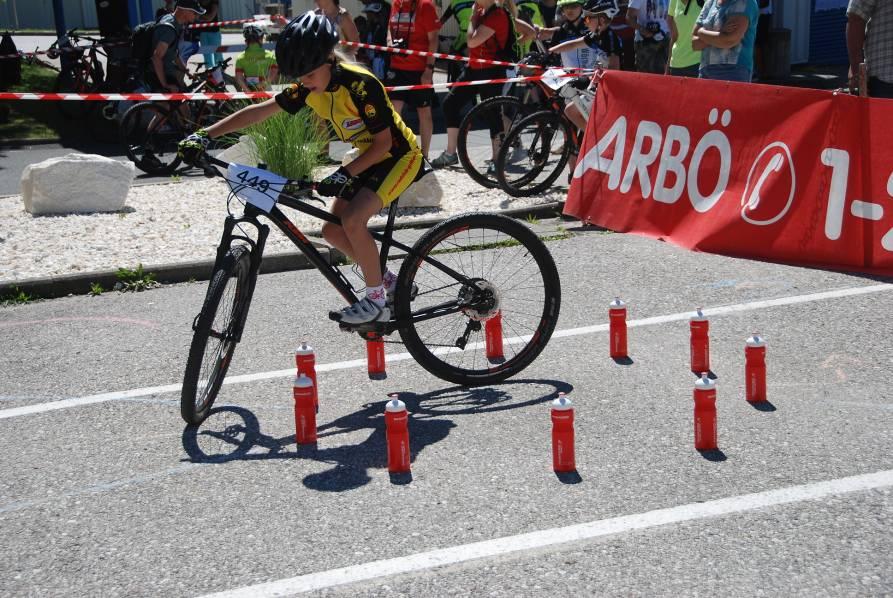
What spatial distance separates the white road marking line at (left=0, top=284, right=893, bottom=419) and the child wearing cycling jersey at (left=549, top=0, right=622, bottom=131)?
509 cm

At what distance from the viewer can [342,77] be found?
6.13 m

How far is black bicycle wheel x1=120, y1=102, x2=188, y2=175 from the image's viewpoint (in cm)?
1412

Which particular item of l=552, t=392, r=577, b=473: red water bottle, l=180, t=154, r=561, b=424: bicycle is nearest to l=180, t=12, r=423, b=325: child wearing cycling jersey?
l=180, t=154, r=561, b=424: bicycle

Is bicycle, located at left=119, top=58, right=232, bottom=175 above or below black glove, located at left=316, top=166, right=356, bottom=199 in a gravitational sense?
below

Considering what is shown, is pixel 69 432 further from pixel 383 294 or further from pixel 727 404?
pixel 727 404

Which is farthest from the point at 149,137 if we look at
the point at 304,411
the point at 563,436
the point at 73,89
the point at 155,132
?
the point at 563,436

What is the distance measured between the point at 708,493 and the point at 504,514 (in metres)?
0.85

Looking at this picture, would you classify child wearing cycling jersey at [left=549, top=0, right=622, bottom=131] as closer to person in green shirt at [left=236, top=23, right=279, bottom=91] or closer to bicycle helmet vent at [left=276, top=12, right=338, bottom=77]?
person in green shirt at [left=236, top=23, right=279, bottom=91]

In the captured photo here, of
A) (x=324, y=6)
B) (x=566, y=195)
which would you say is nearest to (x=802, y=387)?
(x=566, y=195)

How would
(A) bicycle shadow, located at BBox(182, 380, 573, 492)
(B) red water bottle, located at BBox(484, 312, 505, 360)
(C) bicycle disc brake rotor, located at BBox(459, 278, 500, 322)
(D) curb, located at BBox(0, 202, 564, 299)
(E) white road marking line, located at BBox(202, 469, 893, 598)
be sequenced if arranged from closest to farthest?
(E) white road marking line, located at BBox(202, 469, 893, 598) < (A) bicycle shadow, located at BBox(182, 380, 573, 492) < (C) bicycle disc brake rotor, located at BBox(459, 278, 500, 322) < (B) red water bottle, located at BBox(484, 312, 505, 360) < (D) curb, located at BBox(0, 202, 564, 299)

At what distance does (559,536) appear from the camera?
461 cm

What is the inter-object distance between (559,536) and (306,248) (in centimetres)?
236

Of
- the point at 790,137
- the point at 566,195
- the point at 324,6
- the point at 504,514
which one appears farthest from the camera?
the point at 324,6

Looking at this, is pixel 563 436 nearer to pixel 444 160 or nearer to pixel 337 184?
pixel 337 184
